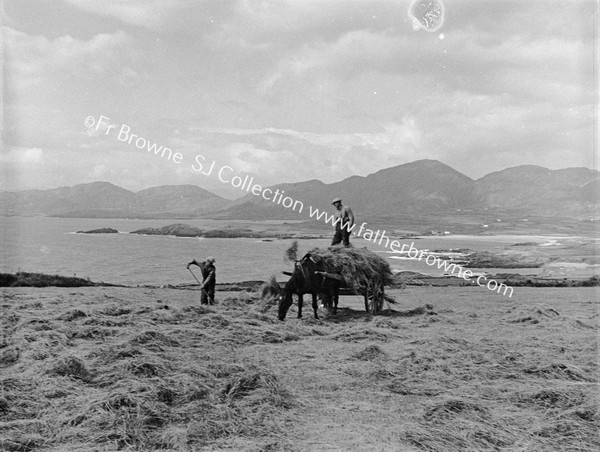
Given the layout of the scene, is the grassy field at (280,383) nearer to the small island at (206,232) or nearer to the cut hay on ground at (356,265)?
the cut hay on ground at (356,265)

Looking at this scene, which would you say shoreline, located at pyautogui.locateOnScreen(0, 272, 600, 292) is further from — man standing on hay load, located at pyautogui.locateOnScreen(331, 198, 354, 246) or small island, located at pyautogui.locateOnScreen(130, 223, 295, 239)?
small island, located at pyautogui.locateOnScreen(130, 223, 295, 239)

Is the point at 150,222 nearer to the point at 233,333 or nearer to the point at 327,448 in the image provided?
the point at 233,333

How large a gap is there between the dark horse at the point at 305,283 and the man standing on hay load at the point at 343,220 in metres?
1.47

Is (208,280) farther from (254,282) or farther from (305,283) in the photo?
(254,282)

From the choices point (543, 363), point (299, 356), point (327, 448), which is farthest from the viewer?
point (299, 356)

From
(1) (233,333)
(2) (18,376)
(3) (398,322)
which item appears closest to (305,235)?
(3) (398,322)

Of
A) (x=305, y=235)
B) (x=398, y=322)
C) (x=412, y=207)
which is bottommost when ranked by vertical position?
(x=398, y=322)

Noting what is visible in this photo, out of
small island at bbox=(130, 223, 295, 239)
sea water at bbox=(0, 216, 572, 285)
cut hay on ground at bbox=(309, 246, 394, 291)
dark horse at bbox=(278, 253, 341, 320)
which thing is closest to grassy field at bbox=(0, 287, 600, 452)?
dark horse at bbox=(278, 253, 341, 320)

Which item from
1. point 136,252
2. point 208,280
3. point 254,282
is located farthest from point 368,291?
point 136,252

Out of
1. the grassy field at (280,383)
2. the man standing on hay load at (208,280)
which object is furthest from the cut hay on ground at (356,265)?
the man standing on hay load at (208,280)

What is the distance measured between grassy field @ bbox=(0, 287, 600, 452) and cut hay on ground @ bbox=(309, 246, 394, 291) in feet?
4.21

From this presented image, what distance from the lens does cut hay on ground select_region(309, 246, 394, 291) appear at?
34.8 ft

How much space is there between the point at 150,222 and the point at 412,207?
1905cm

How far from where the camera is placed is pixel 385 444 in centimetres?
417
